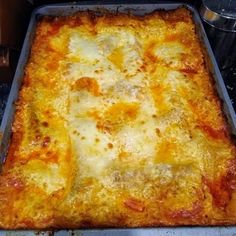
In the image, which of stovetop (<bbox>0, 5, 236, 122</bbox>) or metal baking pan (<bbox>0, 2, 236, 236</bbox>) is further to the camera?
stovetop (<bbox>0, 5, 236, 122</bbox>)

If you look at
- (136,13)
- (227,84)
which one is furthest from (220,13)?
(136,13)

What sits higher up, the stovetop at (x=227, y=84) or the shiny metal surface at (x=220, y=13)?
the shiny metal surface at (x=220, y=13)

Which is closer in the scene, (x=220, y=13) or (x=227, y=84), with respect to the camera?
(x=220, y=13)

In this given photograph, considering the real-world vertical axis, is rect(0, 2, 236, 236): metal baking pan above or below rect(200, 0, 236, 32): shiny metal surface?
below

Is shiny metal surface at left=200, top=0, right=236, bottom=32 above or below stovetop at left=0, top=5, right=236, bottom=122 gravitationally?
above

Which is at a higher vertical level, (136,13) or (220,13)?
(220,13)

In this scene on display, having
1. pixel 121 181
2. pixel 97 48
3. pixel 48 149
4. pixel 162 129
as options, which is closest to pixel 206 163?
pixel 162 129

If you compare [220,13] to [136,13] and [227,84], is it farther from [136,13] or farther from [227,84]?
[136,13]

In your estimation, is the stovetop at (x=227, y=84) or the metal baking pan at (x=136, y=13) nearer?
the metal baking pan at (x=136, y=13)
